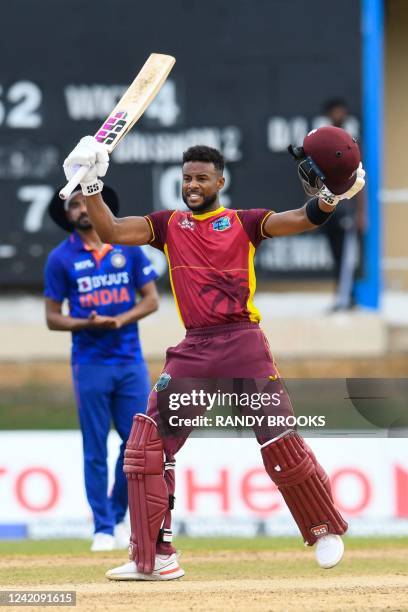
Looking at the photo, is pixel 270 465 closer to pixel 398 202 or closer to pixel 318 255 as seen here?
pixel 318 255

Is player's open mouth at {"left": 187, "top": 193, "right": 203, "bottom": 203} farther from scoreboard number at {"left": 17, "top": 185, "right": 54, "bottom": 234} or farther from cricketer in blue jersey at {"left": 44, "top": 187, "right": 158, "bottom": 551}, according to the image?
Answer: scoreboard number at {"left": 17, "top": 185, "right": 54, "bottom": 234}

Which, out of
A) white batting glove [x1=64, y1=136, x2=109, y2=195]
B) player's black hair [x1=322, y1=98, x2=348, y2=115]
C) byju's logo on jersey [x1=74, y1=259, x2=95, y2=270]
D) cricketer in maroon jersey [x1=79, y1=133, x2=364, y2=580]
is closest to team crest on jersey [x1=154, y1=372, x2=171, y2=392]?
cricketer in maroon jersey [x1=79, y1=133, x2=364, y2=580]

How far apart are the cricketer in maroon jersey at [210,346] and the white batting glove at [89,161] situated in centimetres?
15

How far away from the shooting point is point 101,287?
796 centimetres

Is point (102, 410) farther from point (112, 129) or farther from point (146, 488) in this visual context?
point (112, 129)

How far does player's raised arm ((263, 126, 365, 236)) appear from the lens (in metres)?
5.84

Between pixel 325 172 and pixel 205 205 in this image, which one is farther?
pixel 205 205

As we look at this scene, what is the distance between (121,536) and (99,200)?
294cm

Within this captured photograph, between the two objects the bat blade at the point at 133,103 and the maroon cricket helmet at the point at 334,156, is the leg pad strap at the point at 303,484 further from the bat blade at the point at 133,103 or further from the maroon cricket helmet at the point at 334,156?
the bat blade at the point at 133,103

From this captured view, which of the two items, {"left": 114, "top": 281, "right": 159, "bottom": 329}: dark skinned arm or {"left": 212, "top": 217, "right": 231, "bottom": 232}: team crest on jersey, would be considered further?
{"left": 114, "top": 281, "right": 159, "bottom": 329}: dark skinned arm

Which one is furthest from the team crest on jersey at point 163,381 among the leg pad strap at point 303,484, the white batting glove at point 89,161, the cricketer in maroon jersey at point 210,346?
the white batting glove at point 89,161

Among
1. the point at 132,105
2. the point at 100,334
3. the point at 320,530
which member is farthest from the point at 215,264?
the point at 100,334

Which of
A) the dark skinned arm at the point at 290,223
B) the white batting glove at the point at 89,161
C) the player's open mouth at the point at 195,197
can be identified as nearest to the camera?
the white batting glove at the point at 89,161

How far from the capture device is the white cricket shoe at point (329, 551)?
6078 millimetres
